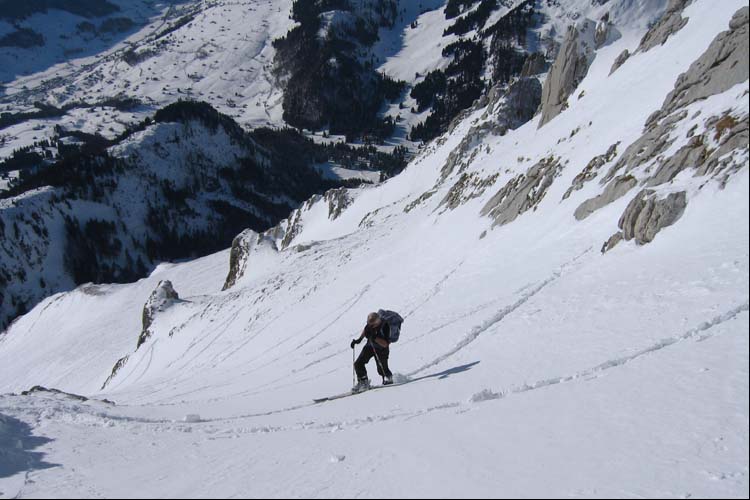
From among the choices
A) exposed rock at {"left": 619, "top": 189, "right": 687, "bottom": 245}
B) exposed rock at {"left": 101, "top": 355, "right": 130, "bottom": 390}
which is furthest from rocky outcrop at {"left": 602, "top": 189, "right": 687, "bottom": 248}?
exposed rock at {"left": 101, "top": 355, "right": 130, "bottom": 390}

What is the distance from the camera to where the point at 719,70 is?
1670 centimetres

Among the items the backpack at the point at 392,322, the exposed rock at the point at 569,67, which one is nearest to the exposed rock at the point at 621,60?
the exposed rock at the point at 569,67

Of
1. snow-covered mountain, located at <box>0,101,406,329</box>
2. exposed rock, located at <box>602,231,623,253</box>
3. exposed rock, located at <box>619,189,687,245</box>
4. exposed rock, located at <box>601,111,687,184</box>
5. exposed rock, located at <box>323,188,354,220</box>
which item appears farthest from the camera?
snow-covered mountain, located at <box>0,101,406,329</box>

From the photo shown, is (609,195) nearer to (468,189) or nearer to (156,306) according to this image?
(468,189)

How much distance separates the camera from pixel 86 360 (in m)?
62.1

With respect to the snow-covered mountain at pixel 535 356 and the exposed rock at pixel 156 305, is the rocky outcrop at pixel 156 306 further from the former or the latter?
the snow-covered mountain at pixel 535 356

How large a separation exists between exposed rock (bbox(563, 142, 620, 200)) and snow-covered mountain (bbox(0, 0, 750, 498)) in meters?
0.10

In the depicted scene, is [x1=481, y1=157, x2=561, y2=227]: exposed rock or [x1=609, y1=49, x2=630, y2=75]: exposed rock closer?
[x1=481, y1=157, x2=561, y2=227]: exposed rock

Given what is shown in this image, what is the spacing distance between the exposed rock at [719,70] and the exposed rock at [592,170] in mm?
2235

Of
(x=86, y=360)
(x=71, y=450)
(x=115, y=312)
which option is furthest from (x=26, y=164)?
(x=71, y=450)

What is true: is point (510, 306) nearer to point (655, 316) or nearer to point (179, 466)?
point (655, 316)

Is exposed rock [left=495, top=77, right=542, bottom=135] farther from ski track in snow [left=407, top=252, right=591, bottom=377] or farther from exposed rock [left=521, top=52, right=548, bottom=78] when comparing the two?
ski track in snow [left=407, top=252, right=591, bottom=377]

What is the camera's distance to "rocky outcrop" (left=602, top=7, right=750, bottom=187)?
40.7ft

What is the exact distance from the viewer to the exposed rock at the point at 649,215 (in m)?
12.7
